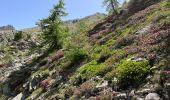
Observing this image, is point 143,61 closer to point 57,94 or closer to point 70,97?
point 70,97

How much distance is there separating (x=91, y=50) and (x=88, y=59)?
3313 millimetres

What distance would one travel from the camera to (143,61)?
18.9 m

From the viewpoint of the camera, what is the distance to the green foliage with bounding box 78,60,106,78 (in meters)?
22.8

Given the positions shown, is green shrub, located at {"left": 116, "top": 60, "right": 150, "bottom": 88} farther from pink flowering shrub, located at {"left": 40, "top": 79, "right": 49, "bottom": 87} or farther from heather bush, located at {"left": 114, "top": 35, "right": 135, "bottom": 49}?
pink flowering shrub, located at {"left": 40, "top": 79, "right": 49, "bottom": 87}

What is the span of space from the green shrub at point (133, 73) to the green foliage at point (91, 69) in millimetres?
4115

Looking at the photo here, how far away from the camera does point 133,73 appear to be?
17984mm

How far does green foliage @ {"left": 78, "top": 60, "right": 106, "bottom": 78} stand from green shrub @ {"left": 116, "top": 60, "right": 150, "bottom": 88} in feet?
13.5

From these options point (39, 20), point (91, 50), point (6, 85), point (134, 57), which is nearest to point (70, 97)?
point (134, 57)

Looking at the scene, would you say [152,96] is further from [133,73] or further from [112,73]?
[112,73]

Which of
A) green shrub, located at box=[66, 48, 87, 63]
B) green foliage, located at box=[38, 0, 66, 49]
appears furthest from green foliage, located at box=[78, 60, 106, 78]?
green foliage, located at box=[38, 0, 66, 49]

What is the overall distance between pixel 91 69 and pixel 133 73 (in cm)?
612

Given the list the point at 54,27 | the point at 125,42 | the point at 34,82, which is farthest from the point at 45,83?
A: the point at 54,27

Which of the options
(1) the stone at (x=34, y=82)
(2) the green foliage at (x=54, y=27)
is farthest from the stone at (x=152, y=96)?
(2) the green foliage at (x=54, y=27)

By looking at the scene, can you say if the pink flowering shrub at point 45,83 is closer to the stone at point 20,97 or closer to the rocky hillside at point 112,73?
the rocky hillside at point 112,73
